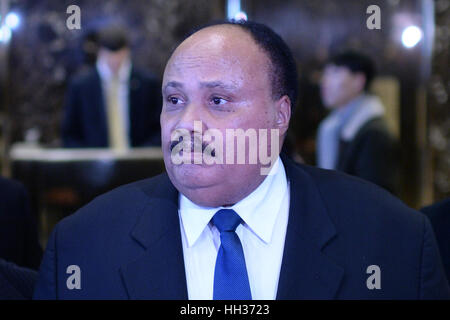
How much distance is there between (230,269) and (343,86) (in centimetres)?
236

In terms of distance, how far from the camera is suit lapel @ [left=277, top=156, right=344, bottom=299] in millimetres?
1269

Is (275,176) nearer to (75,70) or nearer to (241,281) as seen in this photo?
(241,281)

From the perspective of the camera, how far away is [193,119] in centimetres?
126

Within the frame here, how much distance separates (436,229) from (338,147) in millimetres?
1792

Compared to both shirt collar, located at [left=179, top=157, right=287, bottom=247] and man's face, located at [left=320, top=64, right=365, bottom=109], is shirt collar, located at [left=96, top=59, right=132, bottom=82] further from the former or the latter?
shirt collar, located at [left=179, top=157, right=287, bottom=247]

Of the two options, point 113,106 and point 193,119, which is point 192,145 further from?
point 113,106

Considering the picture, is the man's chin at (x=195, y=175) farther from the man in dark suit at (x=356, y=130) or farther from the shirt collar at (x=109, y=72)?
the shirt collar at (x=109, y=72)

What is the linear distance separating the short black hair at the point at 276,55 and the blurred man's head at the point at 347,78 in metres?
2.09

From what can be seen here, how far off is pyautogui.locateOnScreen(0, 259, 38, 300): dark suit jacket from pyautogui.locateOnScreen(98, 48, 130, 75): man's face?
261 centimetres

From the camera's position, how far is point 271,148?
54.5 inches

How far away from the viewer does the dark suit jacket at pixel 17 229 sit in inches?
76.2

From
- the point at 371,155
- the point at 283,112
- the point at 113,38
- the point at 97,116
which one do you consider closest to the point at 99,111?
the point at 97,116
